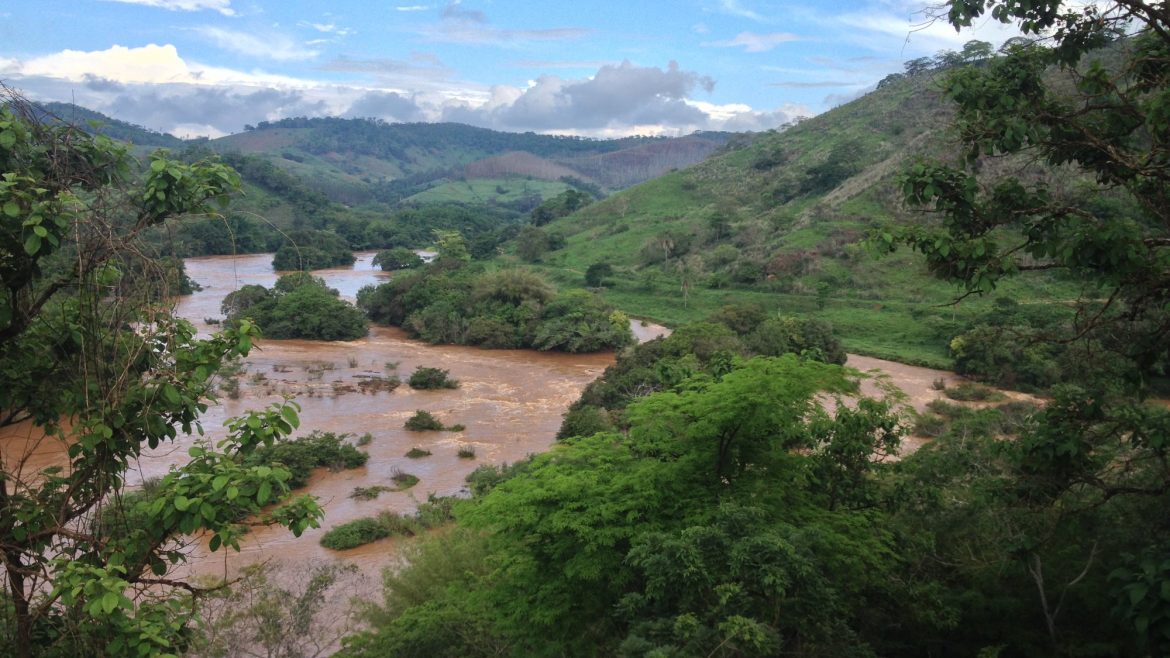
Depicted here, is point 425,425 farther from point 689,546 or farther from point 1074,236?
point 1074,236

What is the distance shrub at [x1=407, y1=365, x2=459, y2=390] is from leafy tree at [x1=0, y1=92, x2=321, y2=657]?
835 inches

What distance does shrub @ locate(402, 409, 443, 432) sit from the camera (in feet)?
67.6

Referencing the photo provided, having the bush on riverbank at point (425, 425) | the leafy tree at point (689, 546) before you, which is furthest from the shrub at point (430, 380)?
the leafy tree at point (689, 546)

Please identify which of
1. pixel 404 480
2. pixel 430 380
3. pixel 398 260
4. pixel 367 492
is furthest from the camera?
pixel 398 260

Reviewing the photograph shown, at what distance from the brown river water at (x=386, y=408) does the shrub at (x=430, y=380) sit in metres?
0.37

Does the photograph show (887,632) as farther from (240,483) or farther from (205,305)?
(205,305)

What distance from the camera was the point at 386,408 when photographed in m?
22.8

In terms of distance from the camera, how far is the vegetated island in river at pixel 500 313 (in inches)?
1218

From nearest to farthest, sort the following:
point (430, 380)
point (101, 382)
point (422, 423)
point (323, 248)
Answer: point (101, 382) → point (422, 423) → point (430, 380) → point (323, 248)

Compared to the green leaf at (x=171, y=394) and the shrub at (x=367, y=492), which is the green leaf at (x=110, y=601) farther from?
the shrub at (x=367, y=492)

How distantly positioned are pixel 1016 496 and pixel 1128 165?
8.55 feet

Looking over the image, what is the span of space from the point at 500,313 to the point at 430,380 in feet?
27.8

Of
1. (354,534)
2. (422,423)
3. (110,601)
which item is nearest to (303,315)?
(422,423)

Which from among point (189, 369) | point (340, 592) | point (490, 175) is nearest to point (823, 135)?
point (340, 592)
